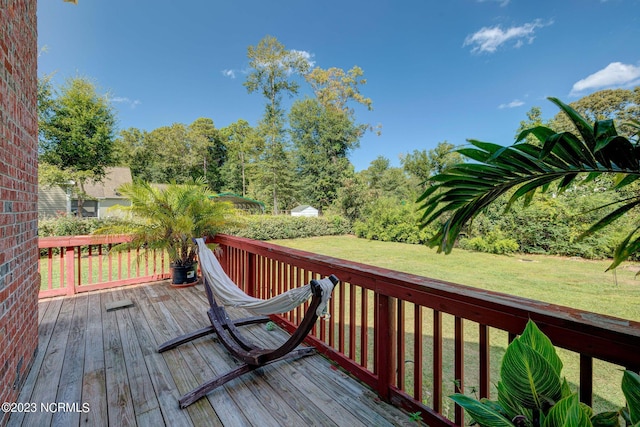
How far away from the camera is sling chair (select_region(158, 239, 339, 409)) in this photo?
1.58 metres

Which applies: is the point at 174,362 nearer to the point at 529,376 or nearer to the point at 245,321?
the point at 245,321

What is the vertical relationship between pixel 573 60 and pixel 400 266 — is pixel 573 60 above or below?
above

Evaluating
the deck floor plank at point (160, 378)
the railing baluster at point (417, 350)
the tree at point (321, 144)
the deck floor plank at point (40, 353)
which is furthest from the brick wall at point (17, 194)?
the tree at point (321, 144)

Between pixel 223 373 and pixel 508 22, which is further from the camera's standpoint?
pixel 508 22

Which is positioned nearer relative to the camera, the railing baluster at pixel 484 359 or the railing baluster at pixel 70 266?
the railing baluster at pixel 484 359

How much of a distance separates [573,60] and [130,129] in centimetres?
2951

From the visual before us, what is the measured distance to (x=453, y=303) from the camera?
1333 millimetres

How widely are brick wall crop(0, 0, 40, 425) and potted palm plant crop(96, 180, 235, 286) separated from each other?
5.37ft

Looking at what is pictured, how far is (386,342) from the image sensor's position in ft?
5.56

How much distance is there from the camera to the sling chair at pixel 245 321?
158cm

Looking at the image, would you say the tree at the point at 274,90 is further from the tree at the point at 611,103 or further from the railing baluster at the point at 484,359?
the railing baluster at the point at 484,359

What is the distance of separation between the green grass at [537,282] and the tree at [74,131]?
32.7ft

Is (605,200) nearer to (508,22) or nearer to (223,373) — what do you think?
(508,22)

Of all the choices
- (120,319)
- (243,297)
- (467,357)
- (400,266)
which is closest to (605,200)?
(400,266)
